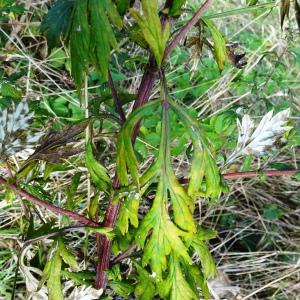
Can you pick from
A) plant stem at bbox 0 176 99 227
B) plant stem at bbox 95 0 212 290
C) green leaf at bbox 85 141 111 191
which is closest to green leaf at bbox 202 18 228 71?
plant stem at bbox 95 0 212 290

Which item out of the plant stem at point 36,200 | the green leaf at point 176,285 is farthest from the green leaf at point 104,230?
the green leaf at point 176,285

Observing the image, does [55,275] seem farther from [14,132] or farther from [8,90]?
[8,90]

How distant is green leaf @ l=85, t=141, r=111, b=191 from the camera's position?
0.97 m

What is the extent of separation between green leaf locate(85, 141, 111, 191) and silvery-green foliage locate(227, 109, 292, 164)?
0.27 meters

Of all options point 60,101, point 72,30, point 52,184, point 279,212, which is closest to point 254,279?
point 279,212

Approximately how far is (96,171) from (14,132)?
166 millimetres

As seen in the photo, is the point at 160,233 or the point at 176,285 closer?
the point at 160,233

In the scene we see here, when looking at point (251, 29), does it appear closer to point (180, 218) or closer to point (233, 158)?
point (233, 158)

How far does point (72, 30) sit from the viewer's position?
2.62ft

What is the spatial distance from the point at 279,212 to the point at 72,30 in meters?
1.27

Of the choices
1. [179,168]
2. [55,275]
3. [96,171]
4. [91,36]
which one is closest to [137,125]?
[96,171]

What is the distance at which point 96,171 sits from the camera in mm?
981

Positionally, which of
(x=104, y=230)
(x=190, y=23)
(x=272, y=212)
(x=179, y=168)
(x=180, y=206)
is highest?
(x=190, y=23)

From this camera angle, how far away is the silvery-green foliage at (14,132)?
958mm
